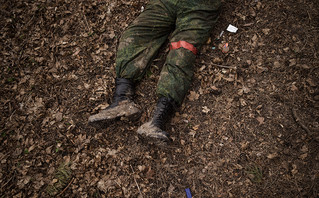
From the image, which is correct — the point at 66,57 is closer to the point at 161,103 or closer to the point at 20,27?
the point at 20,27

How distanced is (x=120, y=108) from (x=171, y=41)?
4.49 feet

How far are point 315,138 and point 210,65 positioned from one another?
6.25 ft

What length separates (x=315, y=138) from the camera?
262 cm

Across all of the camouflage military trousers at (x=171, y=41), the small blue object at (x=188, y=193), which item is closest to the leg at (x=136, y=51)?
the camouflage military trousers at (x=171, y=41)

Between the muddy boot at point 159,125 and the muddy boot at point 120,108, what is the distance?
0.31 metres

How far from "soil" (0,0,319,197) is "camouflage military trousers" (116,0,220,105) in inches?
15.3

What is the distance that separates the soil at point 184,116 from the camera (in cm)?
269

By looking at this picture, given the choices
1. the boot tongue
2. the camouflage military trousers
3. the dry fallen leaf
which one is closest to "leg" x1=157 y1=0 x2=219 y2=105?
the camouflage military trousers

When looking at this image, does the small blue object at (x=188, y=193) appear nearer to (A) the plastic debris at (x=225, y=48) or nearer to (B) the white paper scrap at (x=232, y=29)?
(A) the plastic debris at (x=225, y=48)

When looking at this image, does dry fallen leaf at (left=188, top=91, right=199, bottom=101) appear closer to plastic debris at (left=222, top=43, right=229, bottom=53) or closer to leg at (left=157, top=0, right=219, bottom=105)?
leg at (left=157, top=0, right=219, bottom=105)

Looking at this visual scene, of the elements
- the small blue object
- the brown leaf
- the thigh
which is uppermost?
the thigh

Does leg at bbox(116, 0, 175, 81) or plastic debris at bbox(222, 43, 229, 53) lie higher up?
leg at bbox(116, 0, 175, 81)

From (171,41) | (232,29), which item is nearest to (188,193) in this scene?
(171,41)

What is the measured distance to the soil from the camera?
269 cm
